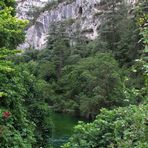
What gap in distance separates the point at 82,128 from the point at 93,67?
38.4 meters

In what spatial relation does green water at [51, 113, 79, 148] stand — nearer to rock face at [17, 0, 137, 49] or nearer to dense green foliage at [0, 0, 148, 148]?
dense green foliage at [0, 0, 148, 148]

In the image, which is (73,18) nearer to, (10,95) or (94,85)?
(94,85)

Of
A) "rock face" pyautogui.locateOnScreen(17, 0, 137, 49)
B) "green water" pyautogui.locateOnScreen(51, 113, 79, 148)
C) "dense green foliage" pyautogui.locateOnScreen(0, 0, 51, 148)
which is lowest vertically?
"green water" pyautogui.locateOnScreen(51, 113, 79, 148)

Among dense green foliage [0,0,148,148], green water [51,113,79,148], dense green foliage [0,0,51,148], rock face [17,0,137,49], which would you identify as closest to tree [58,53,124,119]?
dense green foliage [0,0,148,148]

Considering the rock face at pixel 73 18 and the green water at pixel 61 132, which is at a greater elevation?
the rock face at pixel 73 18

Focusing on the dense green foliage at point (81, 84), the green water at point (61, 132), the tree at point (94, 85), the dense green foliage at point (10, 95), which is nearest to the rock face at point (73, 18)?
the dense green foliage at point (81, 84)

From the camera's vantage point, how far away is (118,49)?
5709 cm

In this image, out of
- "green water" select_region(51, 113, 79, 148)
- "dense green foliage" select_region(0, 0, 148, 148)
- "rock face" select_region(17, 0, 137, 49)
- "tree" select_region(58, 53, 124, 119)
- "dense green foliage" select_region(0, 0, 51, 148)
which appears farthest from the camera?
"rock face" select_region(17, 0, 137, 49)

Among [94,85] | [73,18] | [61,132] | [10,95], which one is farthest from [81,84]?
[10,95]

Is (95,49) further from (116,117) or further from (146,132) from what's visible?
(146,132)

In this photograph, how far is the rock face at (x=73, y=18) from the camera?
241 ft

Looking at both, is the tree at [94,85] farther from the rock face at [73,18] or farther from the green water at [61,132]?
the rock face at [73,18]

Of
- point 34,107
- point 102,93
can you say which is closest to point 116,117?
point 34,107

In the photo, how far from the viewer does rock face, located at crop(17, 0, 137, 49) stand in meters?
73.4
